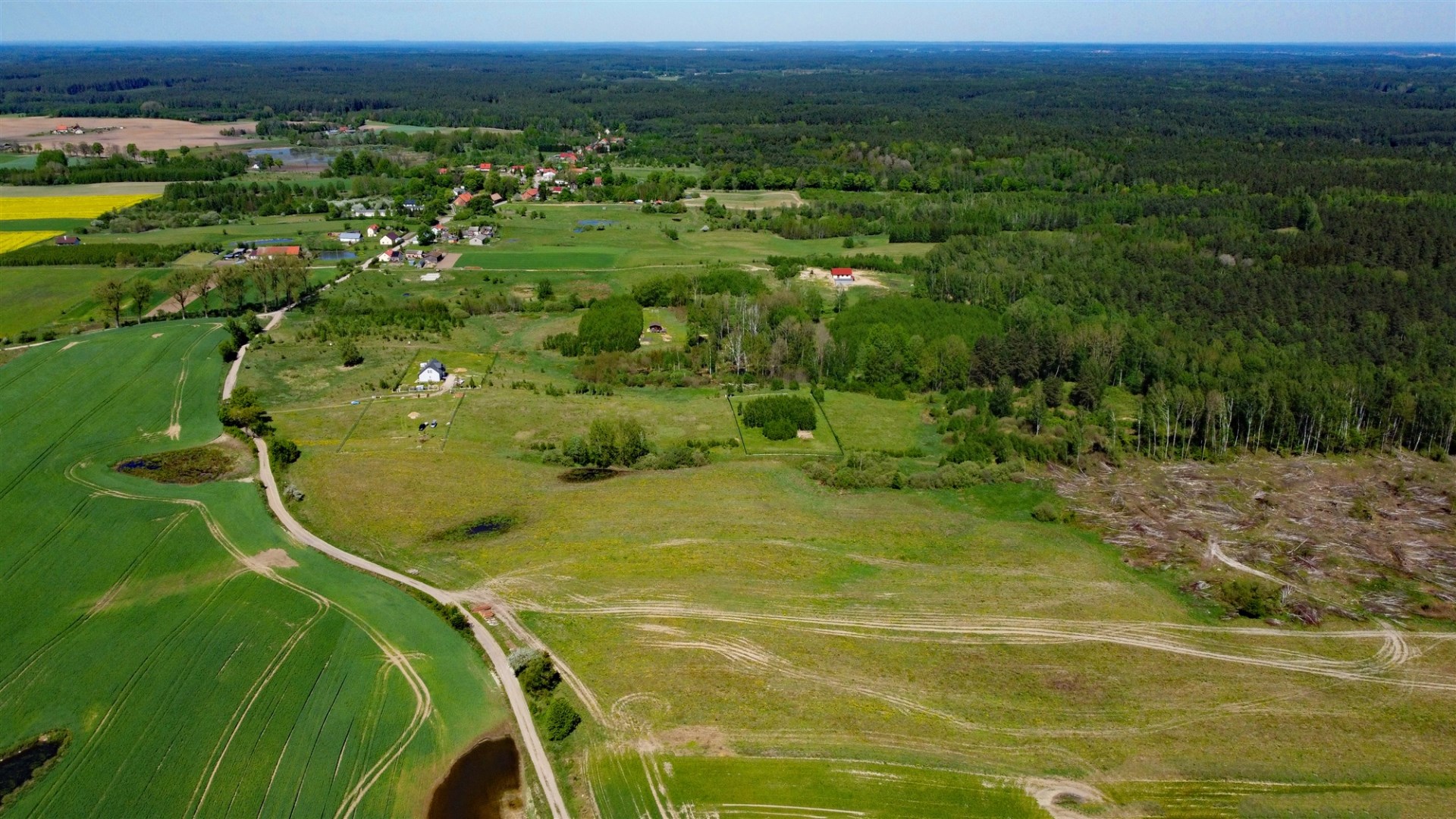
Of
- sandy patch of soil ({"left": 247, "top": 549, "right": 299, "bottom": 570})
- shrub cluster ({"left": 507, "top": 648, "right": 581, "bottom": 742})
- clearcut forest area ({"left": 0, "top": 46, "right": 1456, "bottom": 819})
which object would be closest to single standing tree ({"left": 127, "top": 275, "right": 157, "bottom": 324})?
clearcut forest area ({"left": 0, "top": 46, "right": 1456, "bottom": 819})

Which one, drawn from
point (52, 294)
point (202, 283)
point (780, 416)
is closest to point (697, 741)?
point (780, 416)

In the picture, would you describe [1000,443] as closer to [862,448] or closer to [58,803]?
[862,448]

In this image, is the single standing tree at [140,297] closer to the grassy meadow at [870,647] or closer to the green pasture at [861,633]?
the grassy meadow at [870,647]

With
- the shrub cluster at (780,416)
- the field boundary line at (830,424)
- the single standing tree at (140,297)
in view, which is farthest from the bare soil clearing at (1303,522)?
the single standing tree at (140,297)

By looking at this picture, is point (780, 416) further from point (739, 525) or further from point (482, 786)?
point (482, 786)

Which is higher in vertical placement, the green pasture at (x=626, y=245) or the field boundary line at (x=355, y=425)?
the green pasture at (x=626, y=245)

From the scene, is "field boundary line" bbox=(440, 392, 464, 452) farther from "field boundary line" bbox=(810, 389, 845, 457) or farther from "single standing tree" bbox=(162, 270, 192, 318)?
"single standing tree" bbox=(162, 270, 192, 318)
